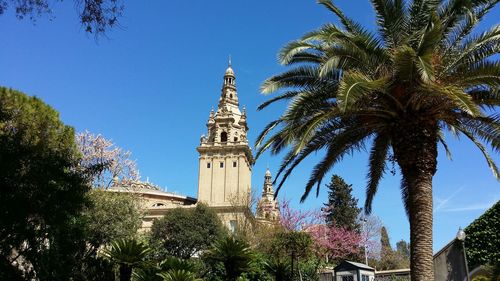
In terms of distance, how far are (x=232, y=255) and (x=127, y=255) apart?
3.19 metres

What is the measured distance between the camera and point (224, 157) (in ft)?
218

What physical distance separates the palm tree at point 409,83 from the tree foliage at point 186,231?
3311cm

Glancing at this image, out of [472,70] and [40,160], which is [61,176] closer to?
[40,160]

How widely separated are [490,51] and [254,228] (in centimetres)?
3187

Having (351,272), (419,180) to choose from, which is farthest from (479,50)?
(351,272)

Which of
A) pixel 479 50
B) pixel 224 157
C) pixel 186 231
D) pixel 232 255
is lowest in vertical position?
pixel 232 255

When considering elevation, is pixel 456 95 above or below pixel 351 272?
above

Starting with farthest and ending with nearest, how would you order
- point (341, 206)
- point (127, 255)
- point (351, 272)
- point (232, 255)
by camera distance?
point (341, 206), point (351, 272), point (232, 255), point (127, 255)

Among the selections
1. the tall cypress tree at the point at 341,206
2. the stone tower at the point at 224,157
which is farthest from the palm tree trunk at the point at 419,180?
the stone tower at the point at 224,157

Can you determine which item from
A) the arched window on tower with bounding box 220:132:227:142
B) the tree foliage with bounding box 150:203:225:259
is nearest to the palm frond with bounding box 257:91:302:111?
the tree foliage with bounding box 150:203:225:259

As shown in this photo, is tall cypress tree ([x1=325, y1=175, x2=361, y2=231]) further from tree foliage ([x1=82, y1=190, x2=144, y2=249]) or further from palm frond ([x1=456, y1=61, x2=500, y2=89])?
Result: palm frond ([x1=456, y1=61, x2=500, y2=89])

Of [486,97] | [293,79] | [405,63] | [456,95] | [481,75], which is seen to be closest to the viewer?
[456,95]

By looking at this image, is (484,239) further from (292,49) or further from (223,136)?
(223,136)

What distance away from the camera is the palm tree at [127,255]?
13.1 m
